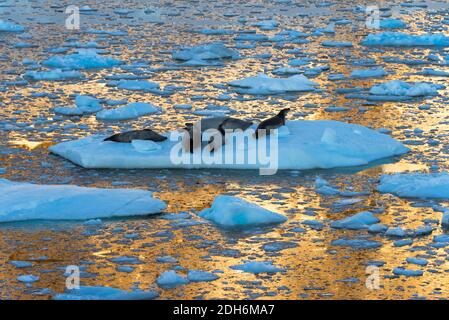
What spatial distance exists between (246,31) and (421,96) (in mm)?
4649

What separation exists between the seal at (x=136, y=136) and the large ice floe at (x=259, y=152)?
1.9 inches

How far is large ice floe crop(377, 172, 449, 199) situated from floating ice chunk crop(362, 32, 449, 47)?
6.34 meters

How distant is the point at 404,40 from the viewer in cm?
1361

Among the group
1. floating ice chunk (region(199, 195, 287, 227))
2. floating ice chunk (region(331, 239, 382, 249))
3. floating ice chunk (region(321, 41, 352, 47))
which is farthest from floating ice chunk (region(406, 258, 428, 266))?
floating ice chunk (region(321, 41, 352, 47))

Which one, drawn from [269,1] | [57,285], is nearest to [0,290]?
[57,285]

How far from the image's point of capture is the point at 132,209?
677cm

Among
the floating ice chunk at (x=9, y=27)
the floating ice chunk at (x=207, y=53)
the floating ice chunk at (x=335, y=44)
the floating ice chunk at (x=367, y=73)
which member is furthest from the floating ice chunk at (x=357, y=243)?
the floating ice chunk at (x=9, y=27)

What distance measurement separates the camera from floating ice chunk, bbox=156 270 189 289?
5.62 m

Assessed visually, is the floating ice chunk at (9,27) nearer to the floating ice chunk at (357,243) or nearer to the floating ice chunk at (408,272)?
the floating ice chunk at (357,243)

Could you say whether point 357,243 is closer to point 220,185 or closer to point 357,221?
point 357,221

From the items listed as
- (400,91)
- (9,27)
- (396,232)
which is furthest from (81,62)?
(396,232)

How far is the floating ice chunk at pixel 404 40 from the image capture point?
1355 centimetres
